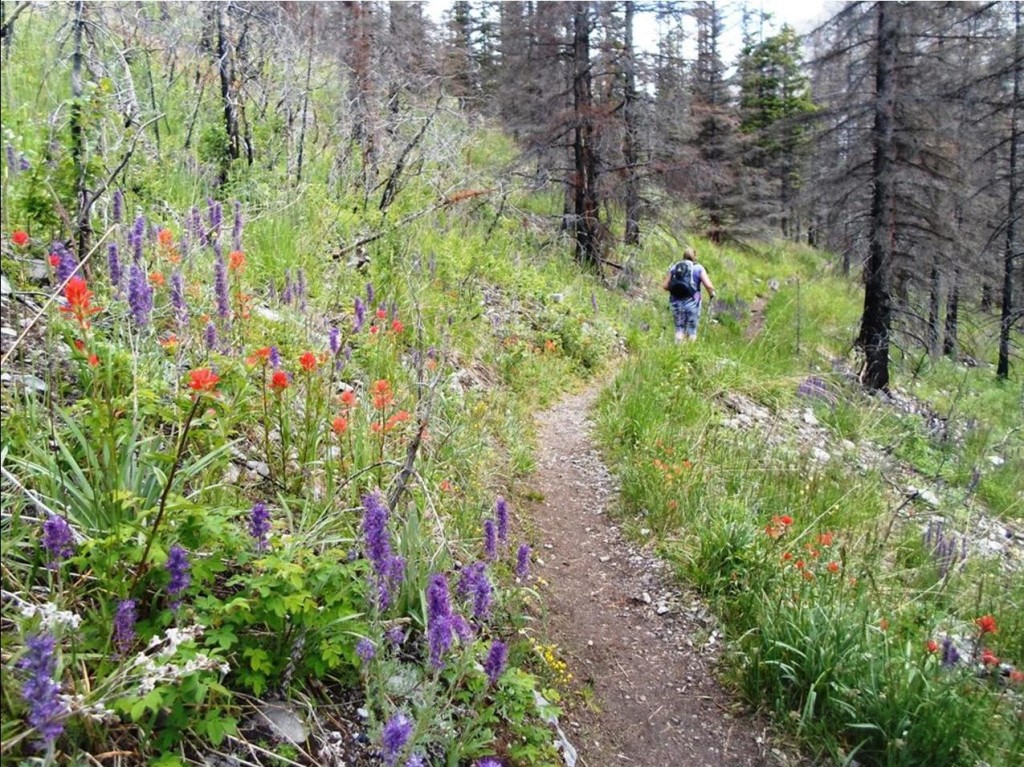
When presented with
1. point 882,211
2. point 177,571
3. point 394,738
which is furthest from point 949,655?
point 882,211

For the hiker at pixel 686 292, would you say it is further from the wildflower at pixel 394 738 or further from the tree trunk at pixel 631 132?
the wildflower at pixel 394 738

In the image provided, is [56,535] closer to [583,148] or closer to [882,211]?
[583,148]

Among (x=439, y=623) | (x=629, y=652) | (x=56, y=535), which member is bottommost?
(x=629, y=652)

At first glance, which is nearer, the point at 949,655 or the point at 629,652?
the point at 949,655

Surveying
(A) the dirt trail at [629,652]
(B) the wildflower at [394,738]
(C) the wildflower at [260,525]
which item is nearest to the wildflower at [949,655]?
(A) the dirt trail at [629,652]

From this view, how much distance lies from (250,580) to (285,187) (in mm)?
5091

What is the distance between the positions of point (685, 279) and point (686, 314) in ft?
1.93

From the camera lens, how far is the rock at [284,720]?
6.36 feet

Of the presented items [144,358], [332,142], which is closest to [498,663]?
[144,358]

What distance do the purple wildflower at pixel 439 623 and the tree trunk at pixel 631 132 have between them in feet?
42.8

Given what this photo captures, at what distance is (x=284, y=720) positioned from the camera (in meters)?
1.99

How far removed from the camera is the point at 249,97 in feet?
21.6

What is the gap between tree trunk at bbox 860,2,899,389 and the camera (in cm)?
1189

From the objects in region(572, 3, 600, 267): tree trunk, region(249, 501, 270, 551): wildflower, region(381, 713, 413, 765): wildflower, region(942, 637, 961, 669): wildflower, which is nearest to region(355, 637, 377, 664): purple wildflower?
region(381, 713, 413, 765): wildflower
